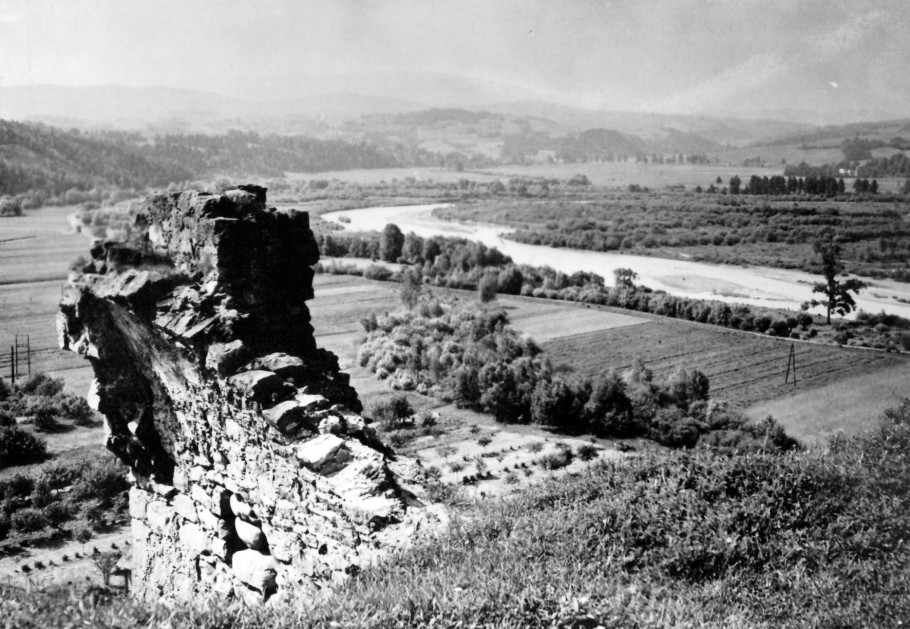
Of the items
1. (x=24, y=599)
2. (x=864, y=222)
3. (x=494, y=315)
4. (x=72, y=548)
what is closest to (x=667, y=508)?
(x=24, y=599)

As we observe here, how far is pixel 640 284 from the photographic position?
4928cm

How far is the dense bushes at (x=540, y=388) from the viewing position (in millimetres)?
31734

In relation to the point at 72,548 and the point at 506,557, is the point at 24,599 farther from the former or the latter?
the point at 72,548

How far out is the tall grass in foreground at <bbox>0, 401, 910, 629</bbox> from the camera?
8.12 metres

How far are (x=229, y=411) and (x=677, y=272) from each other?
37946 millimetres

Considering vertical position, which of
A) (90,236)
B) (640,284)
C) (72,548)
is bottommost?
(72,548)

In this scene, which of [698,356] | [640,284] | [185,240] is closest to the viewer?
[185,240]

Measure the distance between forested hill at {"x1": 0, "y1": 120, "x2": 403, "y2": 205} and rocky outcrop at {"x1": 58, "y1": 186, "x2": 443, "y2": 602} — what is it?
658 inches

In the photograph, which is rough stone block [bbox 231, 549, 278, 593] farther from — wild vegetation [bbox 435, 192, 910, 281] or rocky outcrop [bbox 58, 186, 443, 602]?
wild vegetation [bbox 435, 192, 910, 281]

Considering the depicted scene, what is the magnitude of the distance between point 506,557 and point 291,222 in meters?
9.95

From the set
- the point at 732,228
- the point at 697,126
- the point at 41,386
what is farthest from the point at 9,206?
the point at 697,126

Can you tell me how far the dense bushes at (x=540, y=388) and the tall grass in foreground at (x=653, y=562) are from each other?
45.1 feet

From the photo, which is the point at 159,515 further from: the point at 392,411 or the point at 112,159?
the point at 112,159

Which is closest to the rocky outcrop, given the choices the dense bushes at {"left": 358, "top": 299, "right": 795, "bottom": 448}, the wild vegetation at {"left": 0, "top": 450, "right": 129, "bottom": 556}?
the wild vegetation at {"left": 0, "top": 450, "right": 129, "bottom": 556}
